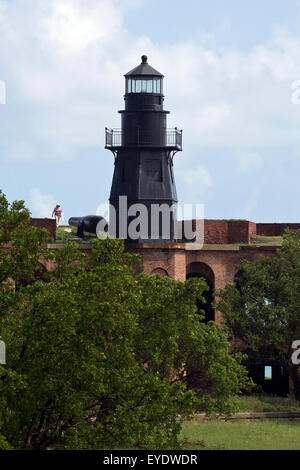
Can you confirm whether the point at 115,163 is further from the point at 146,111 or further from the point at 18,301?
the point at 18,301

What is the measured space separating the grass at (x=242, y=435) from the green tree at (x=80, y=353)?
9.50 m

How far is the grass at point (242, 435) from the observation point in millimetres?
46594

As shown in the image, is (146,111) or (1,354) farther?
(146,111)

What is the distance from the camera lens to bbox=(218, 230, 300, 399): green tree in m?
60.6

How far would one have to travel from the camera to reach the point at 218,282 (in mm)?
68562

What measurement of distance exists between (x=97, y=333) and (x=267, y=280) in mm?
28599

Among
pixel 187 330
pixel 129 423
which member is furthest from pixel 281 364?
pixel 129 423

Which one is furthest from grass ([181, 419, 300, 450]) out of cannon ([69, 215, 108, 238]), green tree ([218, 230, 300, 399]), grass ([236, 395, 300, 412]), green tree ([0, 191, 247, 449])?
cannon ([69, 215, 108, 238])

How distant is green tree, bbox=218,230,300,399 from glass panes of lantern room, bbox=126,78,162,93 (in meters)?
13.2

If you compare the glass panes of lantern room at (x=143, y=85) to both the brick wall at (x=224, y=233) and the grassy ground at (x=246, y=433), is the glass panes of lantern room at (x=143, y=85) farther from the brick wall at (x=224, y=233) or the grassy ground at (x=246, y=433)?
the grassy ground at (x=246, y=433)

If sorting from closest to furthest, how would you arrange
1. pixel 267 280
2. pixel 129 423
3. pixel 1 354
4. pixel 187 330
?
pixel 1 354
pixel 129 423
pixel 187 330
pixel 267 280

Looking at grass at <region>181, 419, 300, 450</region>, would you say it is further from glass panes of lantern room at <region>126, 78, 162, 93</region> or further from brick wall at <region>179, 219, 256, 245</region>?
glass panes of lantern room at <region>126, 78, 162, 93</region>

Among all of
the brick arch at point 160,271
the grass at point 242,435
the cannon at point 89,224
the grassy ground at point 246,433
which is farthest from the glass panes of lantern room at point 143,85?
the grass at point 242,435

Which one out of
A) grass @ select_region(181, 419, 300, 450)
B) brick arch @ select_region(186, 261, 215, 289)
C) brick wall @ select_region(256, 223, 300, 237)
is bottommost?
grass @ select_region(181, 419, 300, 450)
